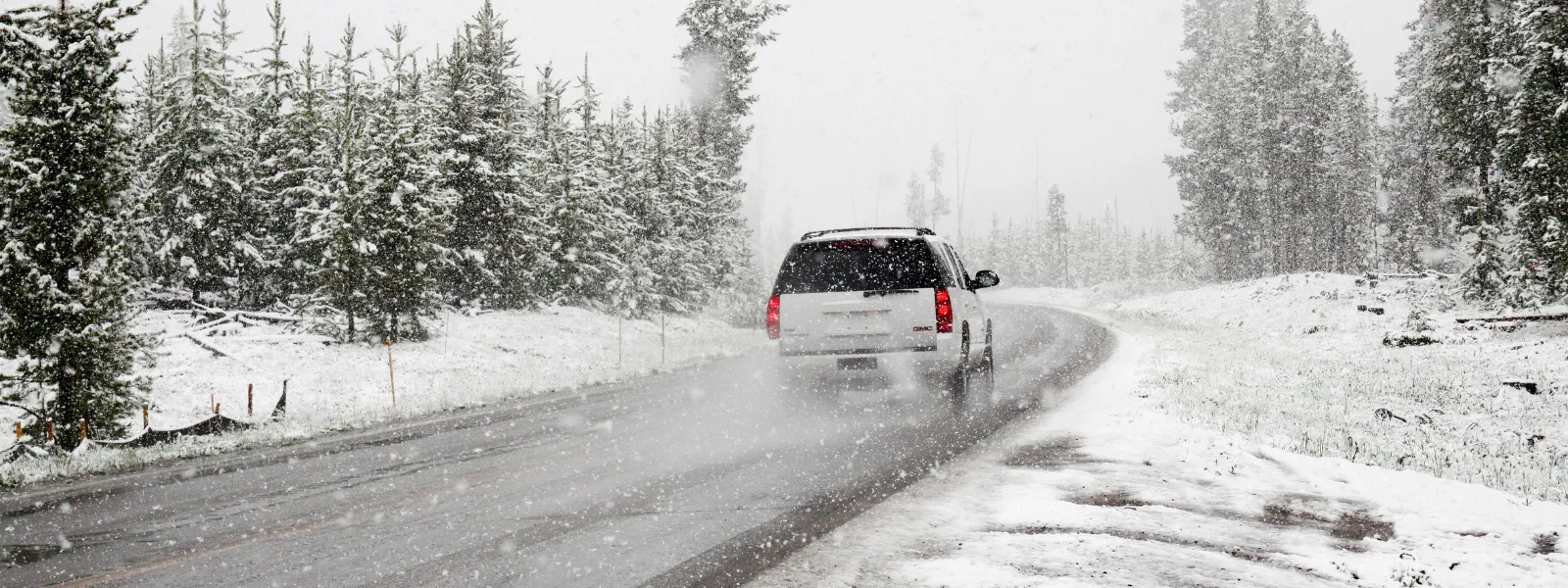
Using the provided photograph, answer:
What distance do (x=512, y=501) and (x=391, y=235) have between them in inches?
612

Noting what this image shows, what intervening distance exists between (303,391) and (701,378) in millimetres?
7478

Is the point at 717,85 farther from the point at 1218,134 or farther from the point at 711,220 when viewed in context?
the point at 1218,134

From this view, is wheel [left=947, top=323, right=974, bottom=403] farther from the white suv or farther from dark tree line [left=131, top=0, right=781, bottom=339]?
dark tree line [left=131, top=0, right=781, bottom=339]

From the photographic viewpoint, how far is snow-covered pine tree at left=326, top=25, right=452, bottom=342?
1873 cm

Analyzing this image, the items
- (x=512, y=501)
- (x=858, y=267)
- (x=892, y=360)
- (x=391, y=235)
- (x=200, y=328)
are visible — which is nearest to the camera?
(x=512, y=501)

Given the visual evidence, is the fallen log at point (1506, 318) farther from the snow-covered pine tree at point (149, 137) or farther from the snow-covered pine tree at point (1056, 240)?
the snow-covered pine tree at point (1056, 240)

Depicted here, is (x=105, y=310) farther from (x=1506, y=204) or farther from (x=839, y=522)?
(x=1506, y=204)

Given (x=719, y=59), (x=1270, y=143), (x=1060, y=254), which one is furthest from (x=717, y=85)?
(x=1060, y=254)

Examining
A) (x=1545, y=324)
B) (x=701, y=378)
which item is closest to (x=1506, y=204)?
(x=1545, y=324)

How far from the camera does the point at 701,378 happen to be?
13.8 m

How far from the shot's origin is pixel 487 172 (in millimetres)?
24938

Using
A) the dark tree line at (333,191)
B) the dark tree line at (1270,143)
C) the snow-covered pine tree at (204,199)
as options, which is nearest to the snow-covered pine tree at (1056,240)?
the dark tree line at (1270,143)

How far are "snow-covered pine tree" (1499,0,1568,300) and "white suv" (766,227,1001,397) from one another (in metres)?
12.2

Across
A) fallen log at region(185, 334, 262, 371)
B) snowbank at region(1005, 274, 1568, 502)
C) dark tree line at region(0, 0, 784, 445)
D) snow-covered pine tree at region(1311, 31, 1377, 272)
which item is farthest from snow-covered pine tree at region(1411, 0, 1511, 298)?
fallen log at region(185, 334, 262, 371)
